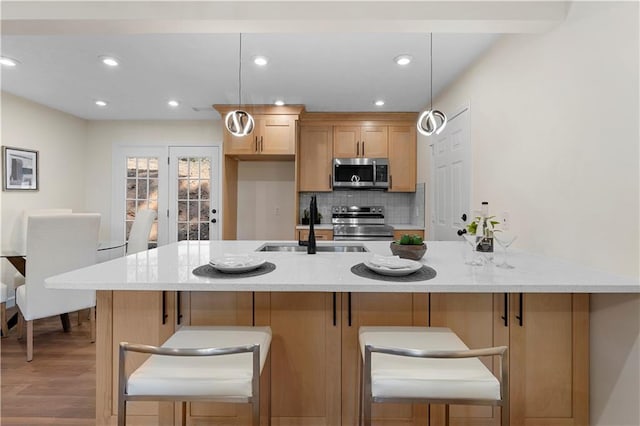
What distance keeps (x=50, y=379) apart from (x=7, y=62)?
260 centimetres

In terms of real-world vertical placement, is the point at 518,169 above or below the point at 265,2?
below

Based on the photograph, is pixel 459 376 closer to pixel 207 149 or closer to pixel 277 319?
A: pixel 277 319

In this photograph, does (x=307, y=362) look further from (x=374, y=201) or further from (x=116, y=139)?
(x=116, y=139)

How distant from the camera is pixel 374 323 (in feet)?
5.38

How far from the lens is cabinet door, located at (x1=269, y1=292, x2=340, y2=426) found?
164 centimetres

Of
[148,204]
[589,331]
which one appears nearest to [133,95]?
[148,204]

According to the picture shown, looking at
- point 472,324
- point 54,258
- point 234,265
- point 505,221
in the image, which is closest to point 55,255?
point 54,258

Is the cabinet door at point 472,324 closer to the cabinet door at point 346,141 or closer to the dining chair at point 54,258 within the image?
the dining chair at point 54,258

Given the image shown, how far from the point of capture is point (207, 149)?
16.0 ft

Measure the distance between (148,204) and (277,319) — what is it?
4.05 meters

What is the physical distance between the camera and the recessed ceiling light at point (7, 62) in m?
2.81

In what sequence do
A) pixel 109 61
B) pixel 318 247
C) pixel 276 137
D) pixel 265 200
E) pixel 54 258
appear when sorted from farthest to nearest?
pixel 265 200 < pixel 276 137 < pixel 109 61 < pixel 54 258 < pixel 318 247

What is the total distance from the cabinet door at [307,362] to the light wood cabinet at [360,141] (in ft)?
9.71

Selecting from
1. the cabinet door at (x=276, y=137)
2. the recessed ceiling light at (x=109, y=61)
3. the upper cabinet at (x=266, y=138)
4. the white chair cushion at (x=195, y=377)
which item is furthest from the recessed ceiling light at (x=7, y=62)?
the white chair cushion at (x=195, y=377)
